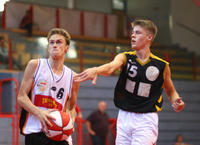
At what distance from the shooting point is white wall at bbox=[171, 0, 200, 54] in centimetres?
1673

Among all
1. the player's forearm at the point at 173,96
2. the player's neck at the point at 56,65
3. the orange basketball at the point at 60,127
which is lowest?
the orange basketball at the point at 60,127

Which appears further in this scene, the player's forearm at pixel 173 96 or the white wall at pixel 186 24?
the white wall at pixel 186 24

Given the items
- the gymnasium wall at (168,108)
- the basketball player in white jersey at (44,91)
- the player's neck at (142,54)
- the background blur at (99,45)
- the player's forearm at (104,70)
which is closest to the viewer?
the player's forearm at (104,70)

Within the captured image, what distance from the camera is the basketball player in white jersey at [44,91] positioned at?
374 centimetres

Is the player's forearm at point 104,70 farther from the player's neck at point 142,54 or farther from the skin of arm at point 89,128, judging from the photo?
the skin of arm at point 89,128

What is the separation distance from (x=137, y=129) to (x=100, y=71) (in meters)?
0.84

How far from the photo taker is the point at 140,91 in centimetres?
407

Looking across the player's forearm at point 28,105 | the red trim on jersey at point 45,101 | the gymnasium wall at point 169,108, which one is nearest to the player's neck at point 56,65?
the red trim on jersey at point 45,101

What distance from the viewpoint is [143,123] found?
3.97 meters

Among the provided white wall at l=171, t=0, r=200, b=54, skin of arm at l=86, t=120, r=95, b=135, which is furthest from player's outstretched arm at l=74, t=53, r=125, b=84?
white wall at l=171, t=0, r=200, b=54

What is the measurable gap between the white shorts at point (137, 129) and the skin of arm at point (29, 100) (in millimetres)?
787

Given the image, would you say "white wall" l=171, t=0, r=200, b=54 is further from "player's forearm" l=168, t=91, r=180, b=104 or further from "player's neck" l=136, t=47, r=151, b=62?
"player's neck" l=136, t=47, r=151, b=62

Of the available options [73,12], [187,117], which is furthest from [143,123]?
[73,12]

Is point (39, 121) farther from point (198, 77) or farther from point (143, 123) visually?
point (198, 77)
